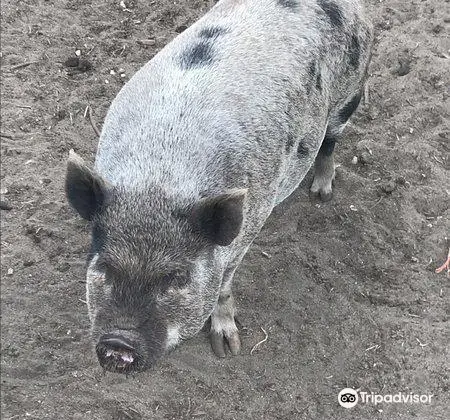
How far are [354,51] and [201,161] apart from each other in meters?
1.56

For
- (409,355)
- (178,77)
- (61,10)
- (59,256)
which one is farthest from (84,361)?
(61,10)

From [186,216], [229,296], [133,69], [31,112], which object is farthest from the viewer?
[133,69]

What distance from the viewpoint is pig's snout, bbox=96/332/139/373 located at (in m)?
2.64

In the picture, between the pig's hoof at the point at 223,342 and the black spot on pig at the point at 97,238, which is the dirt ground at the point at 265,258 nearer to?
the pig's hoof at the point at 223,342

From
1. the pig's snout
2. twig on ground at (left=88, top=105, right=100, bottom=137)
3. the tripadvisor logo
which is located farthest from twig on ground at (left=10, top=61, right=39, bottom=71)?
the tripadvisor logo

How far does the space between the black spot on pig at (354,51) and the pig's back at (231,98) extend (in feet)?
0.09

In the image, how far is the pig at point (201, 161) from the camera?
9.02 feet

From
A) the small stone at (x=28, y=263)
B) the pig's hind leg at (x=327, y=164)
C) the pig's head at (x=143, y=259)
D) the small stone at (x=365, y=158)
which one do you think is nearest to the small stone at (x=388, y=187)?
the small stone at (x=365, y=158)

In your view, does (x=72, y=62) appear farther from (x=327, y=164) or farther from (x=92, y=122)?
(x=327, y=164)

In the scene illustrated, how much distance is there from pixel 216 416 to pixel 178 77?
1918 millimetres

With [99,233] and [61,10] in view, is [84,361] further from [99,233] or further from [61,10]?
[61,10]

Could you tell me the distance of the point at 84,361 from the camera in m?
3.85

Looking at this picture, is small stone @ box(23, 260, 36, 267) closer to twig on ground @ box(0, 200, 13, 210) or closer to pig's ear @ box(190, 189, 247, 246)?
twig on ground @ box(0, 200, 13, 210)

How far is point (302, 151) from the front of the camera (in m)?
3.88
